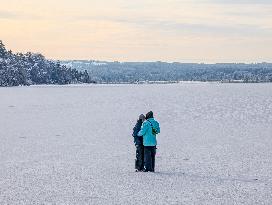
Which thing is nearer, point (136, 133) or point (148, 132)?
point (148, 132)

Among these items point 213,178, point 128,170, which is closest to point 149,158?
point 128,170

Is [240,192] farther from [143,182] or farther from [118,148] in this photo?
[118,148]

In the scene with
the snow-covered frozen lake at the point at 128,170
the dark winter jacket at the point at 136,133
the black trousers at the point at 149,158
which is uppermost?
the dark winter jacket at the point at 136,133

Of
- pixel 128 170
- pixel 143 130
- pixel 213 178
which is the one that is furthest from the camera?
pixel 128 170

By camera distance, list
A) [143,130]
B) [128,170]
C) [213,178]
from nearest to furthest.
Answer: [213,178]
[143,130]
[128,170]

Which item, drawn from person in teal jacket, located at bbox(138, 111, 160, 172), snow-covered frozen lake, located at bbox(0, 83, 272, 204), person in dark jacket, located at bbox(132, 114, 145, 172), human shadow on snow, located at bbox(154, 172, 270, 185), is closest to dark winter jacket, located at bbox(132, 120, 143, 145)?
person in dark jacket, located at bbox(132, 114, 145, 172)

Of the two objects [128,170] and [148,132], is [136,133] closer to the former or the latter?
[148,132]

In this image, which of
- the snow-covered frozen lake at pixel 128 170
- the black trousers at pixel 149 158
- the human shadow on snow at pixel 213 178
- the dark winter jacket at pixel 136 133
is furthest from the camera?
the dark winter jacket at pixel 136 133

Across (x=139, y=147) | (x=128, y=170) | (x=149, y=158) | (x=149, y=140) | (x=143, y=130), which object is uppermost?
(x=143, y=130)

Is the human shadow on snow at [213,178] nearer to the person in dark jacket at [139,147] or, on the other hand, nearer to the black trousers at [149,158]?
the black trousers at [149,158]

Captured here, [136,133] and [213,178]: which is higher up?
[136,133]

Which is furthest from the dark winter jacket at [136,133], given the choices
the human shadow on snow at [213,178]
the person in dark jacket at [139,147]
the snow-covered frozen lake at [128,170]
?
the human shadow on snow at [213,178]

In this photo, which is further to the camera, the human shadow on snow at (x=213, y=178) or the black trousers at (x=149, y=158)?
the black trousers at (x=149, y=158)

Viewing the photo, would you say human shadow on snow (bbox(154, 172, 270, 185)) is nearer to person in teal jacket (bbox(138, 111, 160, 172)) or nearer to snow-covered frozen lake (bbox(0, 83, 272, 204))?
snow-covered frozen lake (bbox(0, 83, 272, 204))
